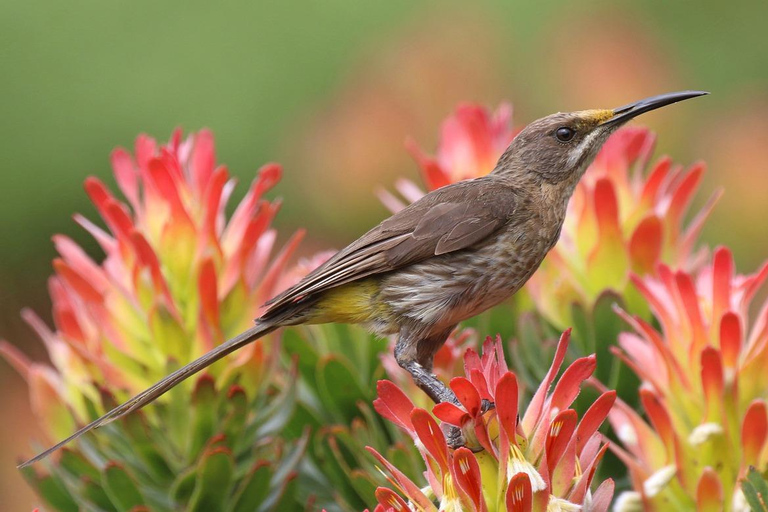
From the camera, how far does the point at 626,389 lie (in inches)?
103

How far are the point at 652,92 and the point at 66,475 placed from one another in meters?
3.11

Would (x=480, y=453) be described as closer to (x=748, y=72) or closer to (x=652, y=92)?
(x=652, y=92)

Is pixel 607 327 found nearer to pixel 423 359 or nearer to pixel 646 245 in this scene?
pixel 646 245

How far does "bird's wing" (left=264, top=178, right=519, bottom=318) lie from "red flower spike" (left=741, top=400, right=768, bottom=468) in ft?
2.72

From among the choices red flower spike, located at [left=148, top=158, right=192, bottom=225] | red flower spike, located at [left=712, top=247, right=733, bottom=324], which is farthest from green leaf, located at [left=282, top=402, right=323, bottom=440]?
red flower spike, located at [left=712, top=247, right=733, bottom=324]

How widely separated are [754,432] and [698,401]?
14 cm

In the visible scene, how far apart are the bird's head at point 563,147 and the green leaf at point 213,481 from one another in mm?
1079

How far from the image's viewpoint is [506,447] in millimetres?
1797

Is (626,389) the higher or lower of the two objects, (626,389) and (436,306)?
the lower

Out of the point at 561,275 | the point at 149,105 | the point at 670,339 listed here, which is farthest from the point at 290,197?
the point at 670,339

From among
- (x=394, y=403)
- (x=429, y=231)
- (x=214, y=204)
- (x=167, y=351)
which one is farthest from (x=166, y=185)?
(x=394, y=403)

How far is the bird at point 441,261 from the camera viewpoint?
2.63 metres

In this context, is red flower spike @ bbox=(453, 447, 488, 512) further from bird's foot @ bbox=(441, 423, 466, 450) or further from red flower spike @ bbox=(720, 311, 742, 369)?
red flower spike @ bbox=(720, 311, 742, 369)

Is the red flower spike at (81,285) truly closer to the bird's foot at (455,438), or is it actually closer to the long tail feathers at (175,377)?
the long tail feathers at (175,377)
